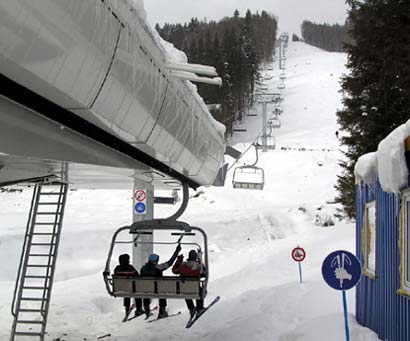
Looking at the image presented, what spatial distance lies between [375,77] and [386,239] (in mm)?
15652

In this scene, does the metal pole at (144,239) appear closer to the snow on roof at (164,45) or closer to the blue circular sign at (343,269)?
the snow on roof at (164,45)

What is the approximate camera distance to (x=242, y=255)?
26922mm

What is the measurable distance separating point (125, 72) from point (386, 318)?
5.03 metres

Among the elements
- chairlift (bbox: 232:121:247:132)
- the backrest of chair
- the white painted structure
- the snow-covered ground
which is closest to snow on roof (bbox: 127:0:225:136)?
the white painted structure

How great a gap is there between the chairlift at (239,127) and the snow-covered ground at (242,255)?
482 cm

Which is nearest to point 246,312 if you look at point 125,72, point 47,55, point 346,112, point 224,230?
point 125,72

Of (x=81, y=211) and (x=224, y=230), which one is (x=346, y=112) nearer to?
(x=224, y=230)

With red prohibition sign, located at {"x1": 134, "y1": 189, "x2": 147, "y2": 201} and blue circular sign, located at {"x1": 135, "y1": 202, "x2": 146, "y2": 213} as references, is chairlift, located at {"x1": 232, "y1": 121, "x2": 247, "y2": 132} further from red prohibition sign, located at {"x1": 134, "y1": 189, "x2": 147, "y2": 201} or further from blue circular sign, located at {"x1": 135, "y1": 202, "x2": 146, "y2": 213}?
red prohibition sign, located at {"x1": 134, "y1": 189, "x2": 147, "y2": 201}

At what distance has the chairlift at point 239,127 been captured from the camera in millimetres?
77894

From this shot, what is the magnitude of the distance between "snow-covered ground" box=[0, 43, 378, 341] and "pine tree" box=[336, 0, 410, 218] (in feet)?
12.7

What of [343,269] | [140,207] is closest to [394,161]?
[343,269]

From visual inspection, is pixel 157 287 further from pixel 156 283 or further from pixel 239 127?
pixel 239 127

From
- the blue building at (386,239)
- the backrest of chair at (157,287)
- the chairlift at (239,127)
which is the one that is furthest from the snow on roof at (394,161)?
the chairlift at (239,127)

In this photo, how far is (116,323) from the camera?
46.9 ft
